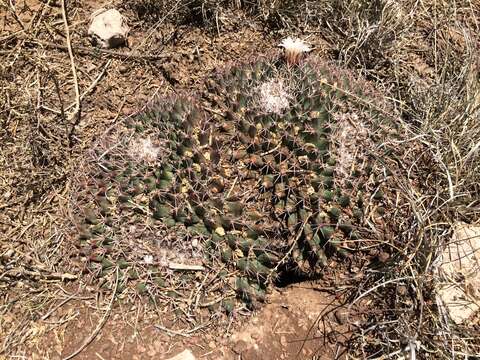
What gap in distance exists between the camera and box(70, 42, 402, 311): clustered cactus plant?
263 cm

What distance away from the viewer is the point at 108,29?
3398 millimetres

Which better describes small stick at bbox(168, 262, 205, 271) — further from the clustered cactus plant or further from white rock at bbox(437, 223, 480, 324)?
white rock at bbox(437, 223, 480, 324)

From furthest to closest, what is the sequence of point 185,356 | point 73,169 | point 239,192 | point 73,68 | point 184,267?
1. point 73,68
2. point 73,169
3. point 239,192
4. point 184,267
5. point 185,356

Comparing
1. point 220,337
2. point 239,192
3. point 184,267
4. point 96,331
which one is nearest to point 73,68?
point 239,192

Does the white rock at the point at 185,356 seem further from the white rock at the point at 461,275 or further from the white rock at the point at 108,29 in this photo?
the white rock at the point at 108,29

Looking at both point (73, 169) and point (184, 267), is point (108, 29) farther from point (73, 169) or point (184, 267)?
point (184, 267)

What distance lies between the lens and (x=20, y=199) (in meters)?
3.01

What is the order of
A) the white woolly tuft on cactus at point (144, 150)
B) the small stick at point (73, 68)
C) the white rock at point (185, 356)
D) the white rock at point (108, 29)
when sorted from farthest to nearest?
1. the white rock at point (108, 29)
2. the small stick at point (73, 68)
3. the white woolly tuft on cactus at point (144, 150)
4. the white rock at point (185, 356)

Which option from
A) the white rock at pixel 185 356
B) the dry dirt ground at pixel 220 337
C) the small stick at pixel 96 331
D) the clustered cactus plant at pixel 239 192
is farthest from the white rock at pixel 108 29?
the white rock at pixel 185 356

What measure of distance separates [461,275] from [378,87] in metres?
1.45

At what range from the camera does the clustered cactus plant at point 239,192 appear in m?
2.63

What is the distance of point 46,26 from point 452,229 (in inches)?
124

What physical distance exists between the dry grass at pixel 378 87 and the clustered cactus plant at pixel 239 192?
0.28 meters

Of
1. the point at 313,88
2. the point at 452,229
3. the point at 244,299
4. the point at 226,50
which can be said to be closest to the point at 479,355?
the point at 452,229
